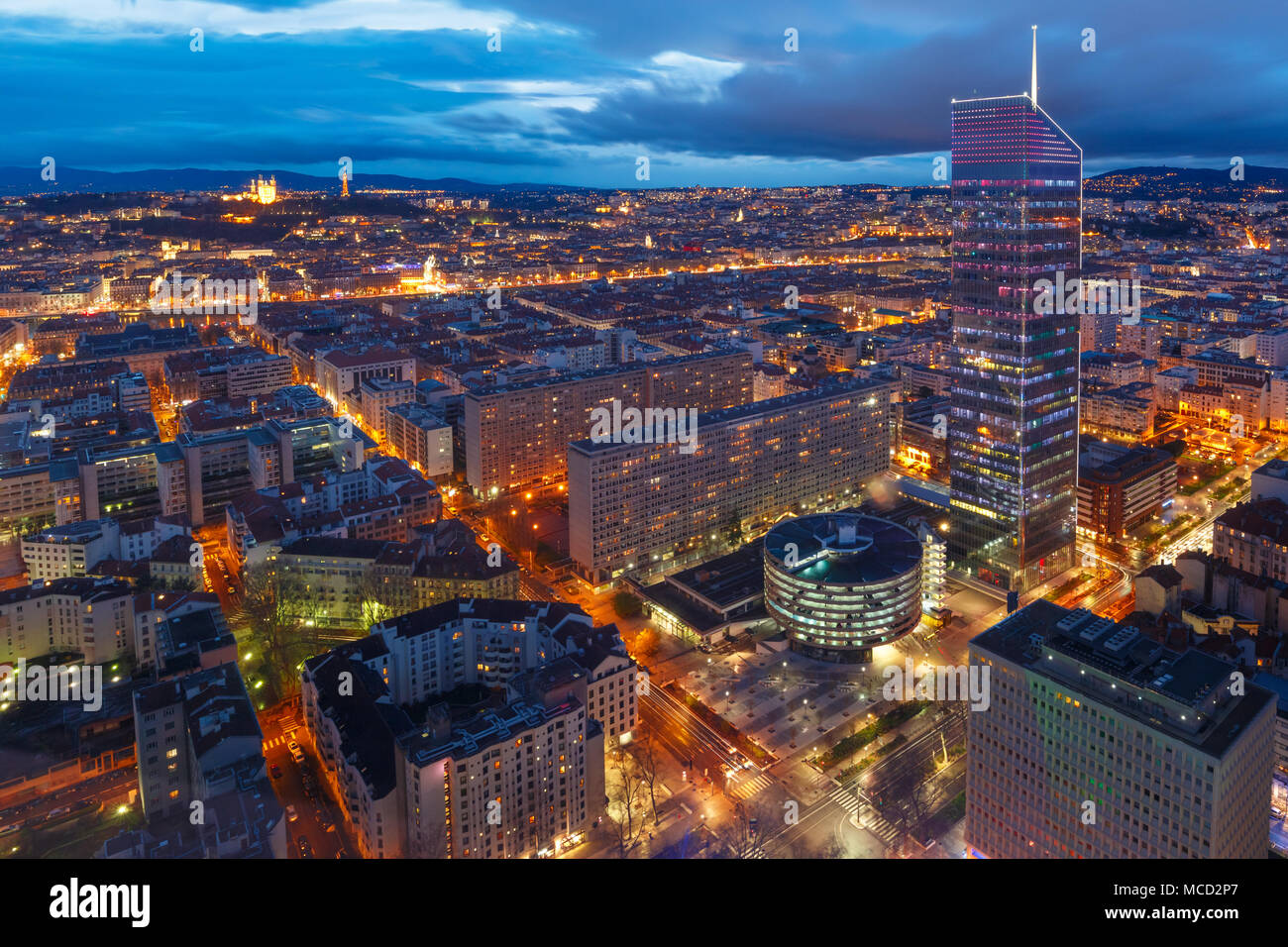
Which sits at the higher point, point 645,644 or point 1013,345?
point 1013,345

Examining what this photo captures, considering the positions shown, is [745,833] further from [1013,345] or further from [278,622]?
[1013,345]

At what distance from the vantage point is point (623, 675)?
2302cm

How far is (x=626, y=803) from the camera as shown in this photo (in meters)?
21.3

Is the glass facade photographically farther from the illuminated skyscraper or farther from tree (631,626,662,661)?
tree (631,626,662,661)

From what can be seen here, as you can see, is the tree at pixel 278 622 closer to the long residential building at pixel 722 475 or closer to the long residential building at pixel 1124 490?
the long residential building at pixel 722 475

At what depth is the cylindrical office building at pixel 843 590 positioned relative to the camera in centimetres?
2711

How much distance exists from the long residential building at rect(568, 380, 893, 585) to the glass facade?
7089mm

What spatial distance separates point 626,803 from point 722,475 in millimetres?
16926

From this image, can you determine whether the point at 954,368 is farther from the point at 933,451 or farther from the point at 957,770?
the point at 957,770

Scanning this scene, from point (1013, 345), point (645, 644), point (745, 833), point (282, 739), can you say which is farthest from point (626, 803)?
point (1013, 345)

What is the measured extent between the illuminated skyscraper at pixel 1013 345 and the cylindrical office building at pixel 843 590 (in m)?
4.41

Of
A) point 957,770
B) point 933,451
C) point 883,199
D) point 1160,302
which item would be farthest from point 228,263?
point 883,199

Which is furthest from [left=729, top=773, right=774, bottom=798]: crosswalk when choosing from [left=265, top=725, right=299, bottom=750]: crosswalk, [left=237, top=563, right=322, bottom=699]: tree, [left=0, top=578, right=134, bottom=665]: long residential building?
[left=0, top=578, right=134, bottom=665]: long residential building
